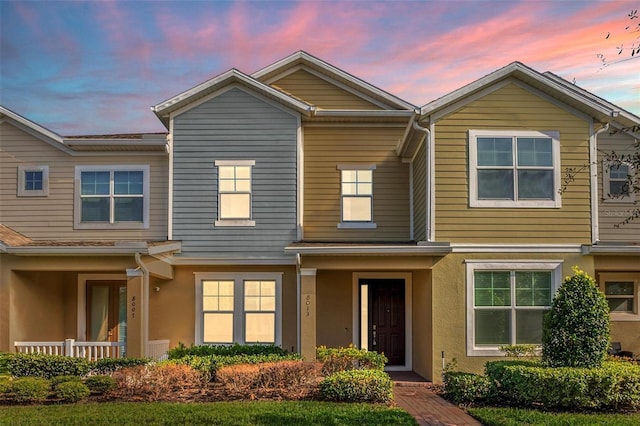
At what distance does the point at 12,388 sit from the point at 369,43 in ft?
34.0

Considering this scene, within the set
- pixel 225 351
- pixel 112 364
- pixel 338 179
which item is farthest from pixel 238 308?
pixel 338 179

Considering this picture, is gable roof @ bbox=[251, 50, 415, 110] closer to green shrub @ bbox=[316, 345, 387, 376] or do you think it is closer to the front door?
the front door

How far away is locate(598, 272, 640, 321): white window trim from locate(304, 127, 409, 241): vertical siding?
228 inches

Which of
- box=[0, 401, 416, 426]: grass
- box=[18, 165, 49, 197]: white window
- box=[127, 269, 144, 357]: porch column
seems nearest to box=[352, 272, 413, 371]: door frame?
box=[127, 269, 144, 357]: porch column

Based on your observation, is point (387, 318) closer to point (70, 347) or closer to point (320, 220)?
point (320, 220)

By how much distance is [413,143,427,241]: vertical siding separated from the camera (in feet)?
54.6

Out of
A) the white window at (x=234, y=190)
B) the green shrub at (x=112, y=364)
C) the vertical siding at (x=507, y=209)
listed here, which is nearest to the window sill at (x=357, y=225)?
the white window at (x=234, y=190)

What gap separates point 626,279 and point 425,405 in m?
9.46

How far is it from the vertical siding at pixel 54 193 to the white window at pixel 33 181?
11 cm

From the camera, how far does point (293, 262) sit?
17797 mm

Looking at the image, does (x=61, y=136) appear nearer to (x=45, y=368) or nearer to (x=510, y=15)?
(x=45, y=368)

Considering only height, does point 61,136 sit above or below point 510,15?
below

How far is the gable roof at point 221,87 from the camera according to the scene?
17.8 m

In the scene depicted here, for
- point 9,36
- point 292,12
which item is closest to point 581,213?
point 292,12
